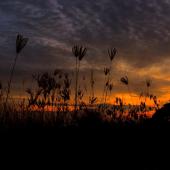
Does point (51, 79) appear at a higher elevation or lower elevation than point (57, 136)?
higher

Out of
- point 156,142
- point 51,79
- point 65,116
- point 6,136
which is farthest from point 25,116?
point 156,142

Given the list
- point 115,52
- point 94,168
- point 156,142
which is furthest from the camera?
point 115,52

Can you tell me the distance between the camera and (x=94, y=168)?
353cm

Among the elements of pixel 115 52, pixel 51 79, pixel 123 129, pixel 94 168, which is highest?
pixel 115 52

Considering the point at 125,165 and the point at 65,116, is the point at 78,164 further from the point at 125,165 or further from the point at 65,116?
the point at 65,116

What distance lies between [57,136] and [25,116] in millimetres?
2760

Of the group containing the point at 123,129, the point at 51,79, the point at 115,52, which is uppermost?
the point at 115,52

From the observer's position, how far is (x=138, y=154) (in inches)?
161

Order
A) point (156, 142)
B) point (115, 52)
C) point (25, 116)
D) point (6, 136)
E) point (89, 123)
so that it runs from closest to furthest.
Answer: point (156, 142), point (6, 136), point (89, 123), point (25, 116), point (115, 52)

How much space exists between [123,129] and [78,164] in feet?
5.54

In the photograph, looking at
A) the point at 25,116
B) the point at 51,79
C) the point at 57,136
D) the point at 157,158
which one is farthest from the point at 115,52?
the point at 157,158

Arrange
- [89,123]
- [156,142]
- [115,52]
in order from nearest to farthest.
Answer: [156,142] → [89,123] → [115,52]

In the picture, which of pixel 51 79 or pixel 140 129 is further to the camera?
pixel 51 79

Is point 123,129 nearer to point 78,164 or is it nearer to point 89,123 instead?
point 89,123
